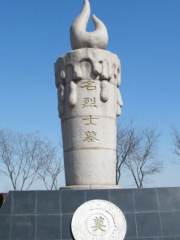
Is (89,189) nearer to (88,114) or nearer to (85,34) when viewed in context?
(88,114)

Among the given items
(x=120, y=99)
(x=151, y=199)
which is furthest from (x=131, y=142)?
(x=151, y=199)

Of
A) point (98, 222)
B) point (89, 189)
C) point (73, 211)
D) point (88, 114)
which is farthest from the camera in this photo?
point (88, 114)

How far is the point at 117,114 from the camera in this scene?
23.8 ft

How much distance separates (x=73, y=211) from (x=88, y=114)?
85.2 inches

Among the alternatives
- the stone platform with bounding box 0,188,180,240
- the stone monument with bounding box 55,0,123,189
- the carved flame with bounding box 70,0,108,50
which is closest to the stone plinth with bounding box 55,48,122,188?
the stone monument with bounding box 55,0,123,189

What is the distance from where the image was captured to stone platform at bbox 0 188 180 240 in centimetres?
554

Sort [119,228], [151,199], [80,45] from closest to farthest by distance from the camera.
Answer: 1. [119,228]
2. [151,199]
3. [80,45]

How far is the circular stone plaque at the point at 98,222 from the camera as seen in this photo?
18.0 feet

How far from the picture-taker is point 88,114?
6.69 metres

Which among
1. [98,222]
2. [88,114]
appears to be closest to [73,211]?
[98,222]

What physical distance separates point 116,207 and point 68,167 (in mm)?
1485

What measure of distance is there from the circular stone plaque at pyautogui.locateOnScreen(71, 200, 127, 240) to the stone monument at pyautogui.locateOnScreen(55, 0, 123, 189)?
2.06ft

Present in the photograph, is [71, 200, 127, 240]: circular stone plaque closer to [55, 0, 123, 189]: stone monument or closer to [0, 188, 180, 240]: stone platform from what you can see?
[0, 188, 180, 240]: stone platform

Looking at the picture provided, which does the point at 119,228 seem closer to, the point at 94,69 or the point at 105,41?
the point at 94,69
